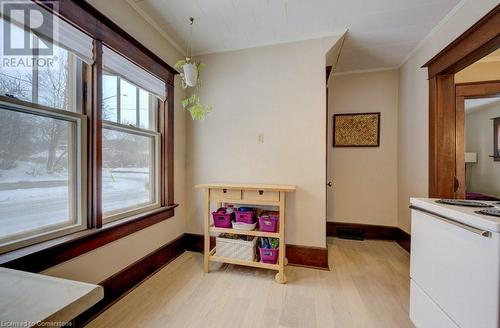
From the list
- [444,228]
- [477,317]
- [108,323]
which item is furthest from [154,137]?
[477,317]

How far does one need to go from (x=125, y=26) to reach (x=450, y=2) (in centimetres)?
275

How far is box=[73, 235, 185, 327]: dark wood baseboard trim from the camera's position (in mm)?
1428

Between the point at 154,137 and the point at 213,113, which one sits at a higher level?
the point at 213,113

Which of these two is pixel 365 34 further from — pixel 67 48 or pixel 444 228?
pixel 67 48

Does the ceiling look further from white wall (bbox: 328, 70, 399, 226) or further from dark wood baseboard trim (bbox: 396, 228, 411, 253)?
dark wood baseboard trim (bbox: 396, 228, 411, 253)

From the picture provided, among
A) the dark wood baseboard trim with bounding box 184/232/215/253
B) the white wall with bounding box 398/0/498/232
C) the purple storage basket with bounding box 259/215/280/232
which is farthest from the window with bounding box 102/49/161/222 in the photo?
the white wall with bounding box 398/0/498/232

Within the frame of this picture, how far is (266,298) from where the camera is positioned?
167 cm

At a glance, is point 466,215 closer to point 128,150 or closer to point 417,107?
point 417,107

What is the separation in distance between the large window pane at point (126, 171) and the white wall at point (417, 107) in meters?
3.01

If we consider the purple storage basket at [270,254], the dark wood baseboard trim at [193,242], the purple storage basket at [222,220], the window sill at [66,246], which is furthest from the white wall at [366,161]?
the window sill at [66,246]

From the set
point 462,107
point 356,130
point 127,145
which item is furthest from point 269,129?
point 462,107

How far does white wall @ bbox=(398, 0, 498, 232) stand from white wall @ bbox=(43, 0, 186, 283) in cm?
276

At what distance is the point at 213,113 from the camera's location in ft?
8.13

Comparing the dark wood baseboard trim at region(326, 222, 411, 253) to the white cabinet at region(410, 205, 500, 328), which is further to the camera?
the dark wood baseboard trim at region(326, 222, 411, 253)
